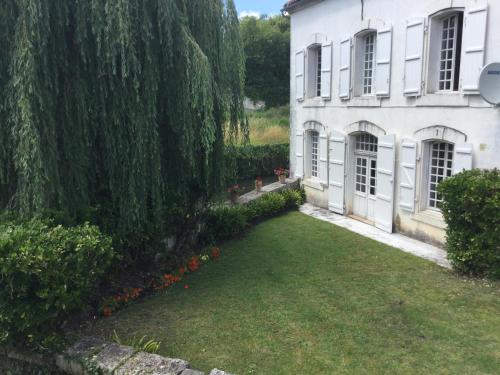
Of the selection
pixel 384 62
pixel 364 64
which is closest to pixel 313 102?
pixel 364 64

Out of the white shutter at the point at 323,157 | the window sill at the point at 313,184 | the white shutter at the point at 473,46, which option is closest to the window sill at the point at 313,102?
the white shutter at the point at 323,157

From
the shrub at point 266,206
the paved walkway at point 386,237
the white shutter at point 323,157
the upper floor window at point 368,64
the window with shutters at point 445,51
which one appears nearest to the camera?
the window with shutters at point 445,51

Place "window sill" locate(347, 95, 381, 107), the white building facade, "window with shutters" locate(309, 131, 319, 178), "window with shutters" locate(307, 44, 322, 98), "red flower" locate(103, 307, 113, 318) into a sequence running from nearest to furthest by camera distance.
→ 1. "red flower" locate(103, 307, 113, 318)
2. the white building facade
3. "window sill" locate(347, 95, 381, 107)
4. "window with shutters" locate(307, 44, 322, 98)
5. "window with shutters" locate(309, 131, 319, 178)

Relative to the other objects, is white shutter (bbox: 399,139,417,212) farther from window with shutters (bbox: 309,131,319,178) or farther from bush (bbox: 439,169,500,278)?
window with shutters (bbox: 309,131,319,178)

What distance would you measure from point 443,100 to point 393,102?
1456mm

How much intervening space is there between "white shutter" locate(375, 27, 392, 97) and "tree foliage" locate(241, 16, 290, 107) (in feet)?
87.5

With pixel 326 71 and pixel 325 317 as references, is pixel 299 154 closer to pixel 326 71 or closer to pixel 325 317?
pixel 326 71

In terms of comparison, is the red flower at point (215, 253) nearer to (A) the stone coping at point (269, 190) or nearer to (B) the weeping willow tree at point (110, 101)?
(B) the weeping willow tree at point (110, 101)

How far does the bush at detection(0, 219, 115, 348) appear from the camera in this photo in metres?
4.37

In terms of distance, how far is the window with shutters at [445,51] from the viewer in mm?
8382

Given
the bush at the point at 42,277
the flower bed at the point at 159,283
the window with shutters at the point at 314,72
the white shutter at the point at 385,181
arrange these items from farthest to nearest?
the window with shutters at the point at 314,72 → the white shutter at the point at 385,181 → the flower bed at the point at 159,283 → the bush at the point at 42,277

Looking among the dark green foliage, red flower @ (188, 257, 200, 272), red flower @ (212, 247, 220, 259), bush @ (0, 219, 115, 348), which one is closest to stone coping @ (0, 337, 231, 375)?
bush @ (0, 219, 115, 348)

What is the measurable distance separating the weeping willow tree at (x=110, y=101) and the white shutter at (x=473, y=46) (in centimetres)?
422

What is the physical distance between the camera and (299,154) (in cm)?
1372
